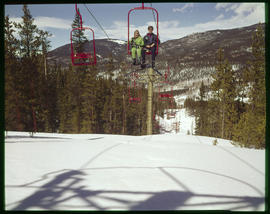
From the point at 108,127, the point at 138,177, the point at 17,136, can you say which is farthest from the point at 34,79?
the point at 108,127

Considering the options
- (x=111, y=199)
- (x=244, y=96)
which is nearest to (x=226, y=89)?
(x=244, y=96)

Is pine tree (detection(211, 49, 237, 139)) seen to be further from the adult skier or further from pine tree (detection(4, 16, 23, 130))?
pine tree (detection(4, 16, 23, 130))

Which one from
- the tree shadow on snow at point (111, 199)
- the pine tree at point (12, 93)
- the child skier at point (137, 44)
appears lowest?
the tree shadow on snow at point (111, 199)

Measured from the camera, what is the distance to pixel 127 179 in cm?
293

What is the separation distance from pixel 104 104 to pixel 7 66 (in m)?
22.4

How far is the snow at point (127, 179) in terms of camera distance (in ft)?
8.02

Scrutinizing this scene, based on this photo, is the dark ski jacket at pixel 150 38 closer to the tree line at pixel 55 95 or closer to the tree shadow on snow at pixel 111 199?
the tree line at pixel 55 95

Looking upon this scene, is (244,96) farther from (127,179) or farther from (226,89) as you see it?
(127,179)

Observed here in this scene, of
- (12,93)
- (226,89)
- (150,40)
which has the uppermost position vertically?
(150,40)

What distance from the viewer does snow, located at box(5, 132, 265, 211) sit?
96.2 inches

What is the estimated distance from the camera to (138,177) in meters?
3.02

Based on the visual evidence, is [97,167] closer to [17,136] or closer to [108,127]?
[17,136]

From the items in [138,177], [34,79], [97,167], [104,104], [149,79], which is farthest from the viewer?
[104,104]

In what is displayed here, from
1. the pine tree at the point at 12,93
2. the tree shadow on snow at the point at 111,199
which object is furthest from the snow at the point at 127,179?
the pine tree at the point at 12,93
